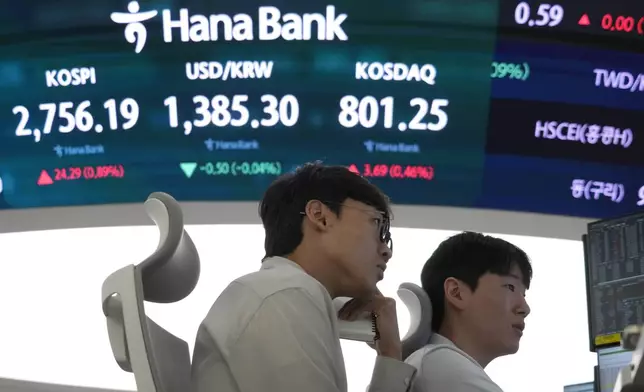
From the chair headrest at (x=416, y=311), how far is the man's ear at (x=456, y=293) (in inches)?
3.1

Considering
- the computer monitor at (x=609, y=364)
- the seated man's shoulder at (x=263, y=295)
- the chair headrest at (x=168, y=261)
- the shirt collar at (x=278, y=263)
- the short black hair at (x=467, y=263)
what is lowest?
the computer monitor at (x=609, y=364)

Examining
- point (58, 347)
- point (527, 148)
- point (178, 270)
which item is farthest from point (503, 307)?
point (58, 347)

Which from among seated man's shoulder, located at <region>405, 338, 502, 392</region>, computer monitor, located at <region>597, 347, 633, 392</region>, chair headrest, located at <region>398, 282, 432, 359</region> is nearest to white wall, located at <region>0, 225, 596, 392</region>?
computer monitor, located at <region>597, 347, 633, 392</region>

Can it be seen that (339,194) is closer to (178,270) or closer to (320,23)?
(178,270)

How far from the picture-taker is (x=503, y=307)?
2125 millimetres

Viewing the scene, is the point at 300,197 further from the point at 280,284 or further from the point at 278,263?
the point at 280,284

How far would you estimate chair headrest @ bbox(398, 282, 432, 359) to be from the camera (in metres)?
2.03

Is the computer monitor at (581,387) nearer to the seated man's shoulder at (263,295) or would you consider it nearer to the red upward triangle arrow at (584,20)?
the red upward triangle arrow at (584,20)

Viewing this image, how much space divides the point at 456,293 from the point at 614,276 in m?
1.02

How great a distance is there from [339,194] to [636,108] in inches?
108

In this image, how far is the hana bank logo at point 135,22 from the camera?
4.17 m

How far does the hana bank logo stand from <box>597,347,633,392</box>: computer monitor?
2.21m

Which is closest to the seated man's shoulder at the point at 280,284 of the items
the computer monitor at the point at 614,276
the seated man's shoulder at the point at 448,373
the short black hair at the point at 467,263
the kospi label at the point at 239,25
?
the seated man's shoulder at the point at 448,373

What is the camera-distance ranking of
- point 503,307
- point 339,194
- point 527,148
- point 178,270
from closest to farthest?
point 178,270
point 339,194
point 503,307
point 527,148
